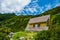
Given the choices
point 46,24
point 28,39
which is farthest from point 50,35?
point 46,24

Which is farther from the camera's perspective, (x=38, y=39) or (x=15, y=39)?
(x=15, y=39)

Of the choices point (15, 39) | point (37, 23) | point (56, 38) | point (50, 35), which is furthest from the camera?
point (37, 23)

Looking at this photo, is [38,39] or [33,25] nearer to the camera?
[38,39]

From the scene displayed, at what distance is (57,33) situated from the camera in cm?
1015

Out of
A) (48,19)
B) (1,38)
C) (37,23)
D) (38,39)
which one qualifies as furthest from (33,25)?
(1,38)

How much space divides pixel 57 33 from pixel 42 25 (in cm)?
2091

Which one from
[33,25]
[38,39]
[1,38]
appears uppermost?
[1,38]

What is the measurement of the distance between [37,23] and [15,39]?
16498 millimetres

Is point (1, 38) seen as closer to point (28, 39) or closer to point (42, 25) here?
point (28, 39)

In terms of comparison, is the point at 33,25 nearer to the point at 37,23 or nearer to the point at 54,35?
the point at 37,23

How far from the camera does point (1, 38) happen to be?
9023 mm

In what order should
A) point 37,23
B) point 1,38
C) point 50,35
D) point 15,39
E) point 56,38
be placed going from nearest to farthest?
1. point 1,38
2. point 56,38
3. point 50,35
4. point 15,39
5. point 37,23

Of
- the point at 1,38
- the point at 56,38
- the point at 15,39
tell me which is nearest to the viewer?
the point at 1,38

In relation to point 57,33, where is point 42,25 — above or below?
below
